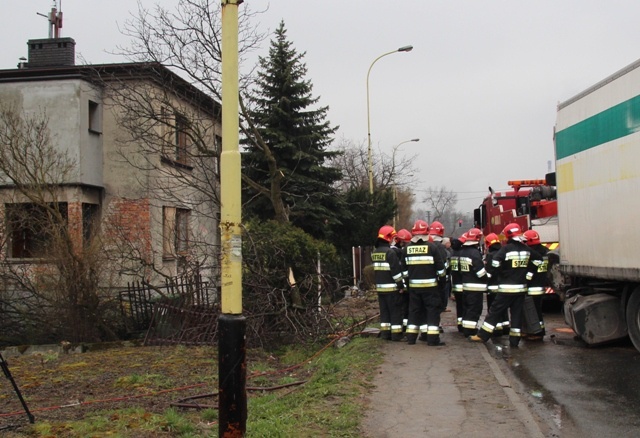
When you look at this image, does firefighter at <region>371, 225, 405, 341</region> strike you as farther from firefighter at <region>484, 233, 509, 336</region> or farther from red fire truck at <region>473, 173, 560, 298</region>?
red fire truck at <region>473, 173, 560, 298</region>

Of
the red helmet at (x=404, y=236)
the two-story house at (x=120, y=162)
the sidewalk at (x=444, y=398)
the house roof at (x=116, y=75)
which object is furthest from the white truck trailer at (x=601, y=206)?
the house roof at (x=116, y=75)

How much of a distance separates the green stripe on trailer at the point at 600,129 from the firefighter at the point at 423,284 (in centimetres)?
269

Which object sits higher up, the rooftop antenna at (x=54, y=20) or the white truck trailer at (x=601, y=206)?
the rooftop antenna at (x=54, y=20)

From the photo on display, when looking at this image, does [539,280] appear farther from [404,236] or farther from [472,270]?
[404,236]

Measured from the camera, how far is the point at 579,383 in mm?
7988

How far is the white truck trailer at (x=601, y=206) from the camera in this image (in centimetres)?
863

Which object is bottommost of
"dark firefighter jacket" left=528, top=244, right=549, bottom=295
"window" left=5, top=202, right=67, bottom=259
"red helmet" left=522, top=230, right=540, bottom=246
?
"dark firefighter jacket" left=528, top=244, right=549, bottom=295

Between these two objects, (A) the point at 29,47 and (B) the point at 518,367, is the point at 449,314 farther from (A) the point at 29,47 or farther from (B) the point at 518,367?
(A) the point at 29,47

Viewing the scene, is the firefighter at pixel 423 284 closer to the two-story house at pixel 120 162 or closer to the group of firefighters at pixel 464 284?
the group of firefighters at pixel 464 284

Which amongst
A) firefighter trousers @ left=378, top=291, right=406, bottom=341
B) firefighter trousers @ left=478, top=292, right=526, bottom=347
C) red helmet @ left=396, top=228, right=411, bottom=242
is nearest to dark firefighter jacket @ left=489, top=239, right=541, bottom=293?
firefighter trousers @ left=478, top=292, right=526, bottom=347

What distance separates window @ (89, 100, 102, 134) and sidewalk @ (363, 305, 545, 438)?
12743 millimetres

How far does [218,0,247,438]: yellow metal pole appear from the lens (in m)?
5.02

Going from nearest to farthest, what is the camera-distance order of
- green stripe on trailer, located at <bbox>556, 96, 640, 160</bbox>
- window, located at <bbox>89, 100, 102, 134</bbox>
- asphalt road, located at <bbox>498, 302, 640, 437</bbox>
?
asphalt road, located at <bbox>498, 302, 640, 437</bbox> → green stripe on trailer, located at <bbox>556, 96, 640, 160</bbox> → window, located at <bbox>89, 100, 102, 134</bbox>

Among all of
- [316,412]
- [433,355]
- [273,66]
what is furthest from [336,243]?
[316,412]
